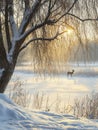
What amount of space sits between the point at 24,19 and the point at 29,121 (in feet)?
8.66

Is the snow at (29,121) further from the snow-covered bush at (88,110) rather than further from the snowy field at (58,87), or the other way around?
the snowy field at (58,87)

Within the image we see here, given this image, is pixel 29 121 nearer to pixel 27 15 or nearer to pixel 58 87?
pixel 27 15

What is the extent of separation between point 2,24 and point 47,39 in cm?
92

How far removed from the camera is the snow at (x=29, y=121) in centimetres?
385

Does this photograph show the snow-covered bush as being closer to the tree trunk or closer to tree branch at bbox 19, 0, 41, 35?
the tree trunk

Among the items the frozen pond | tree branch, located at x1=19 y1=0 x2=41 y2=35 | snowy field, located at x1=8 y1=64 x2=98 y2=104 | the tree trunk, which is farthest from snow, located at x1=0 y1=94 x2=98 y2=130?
the frozen pond

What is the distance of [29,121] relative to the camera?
405 cm

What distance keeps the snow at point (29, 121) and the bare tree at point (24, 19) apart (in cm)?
175

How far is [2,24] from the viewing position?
6.44 metres

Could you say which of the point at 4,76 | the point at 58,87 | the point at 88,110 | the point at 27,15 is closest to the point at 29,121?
the point at 4,76

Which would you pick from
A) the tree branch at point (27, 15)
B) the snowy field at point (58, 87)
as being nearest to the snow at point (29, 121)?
the tree branch at point (27, 15)

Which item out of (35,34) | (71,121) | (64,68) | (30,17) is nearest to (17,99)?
(64,68)

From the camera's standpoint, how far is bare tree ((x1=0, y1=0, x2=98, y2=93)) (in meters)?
6.11

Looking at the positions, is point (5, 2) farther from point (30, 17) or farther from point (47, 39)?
point (47, 39)
